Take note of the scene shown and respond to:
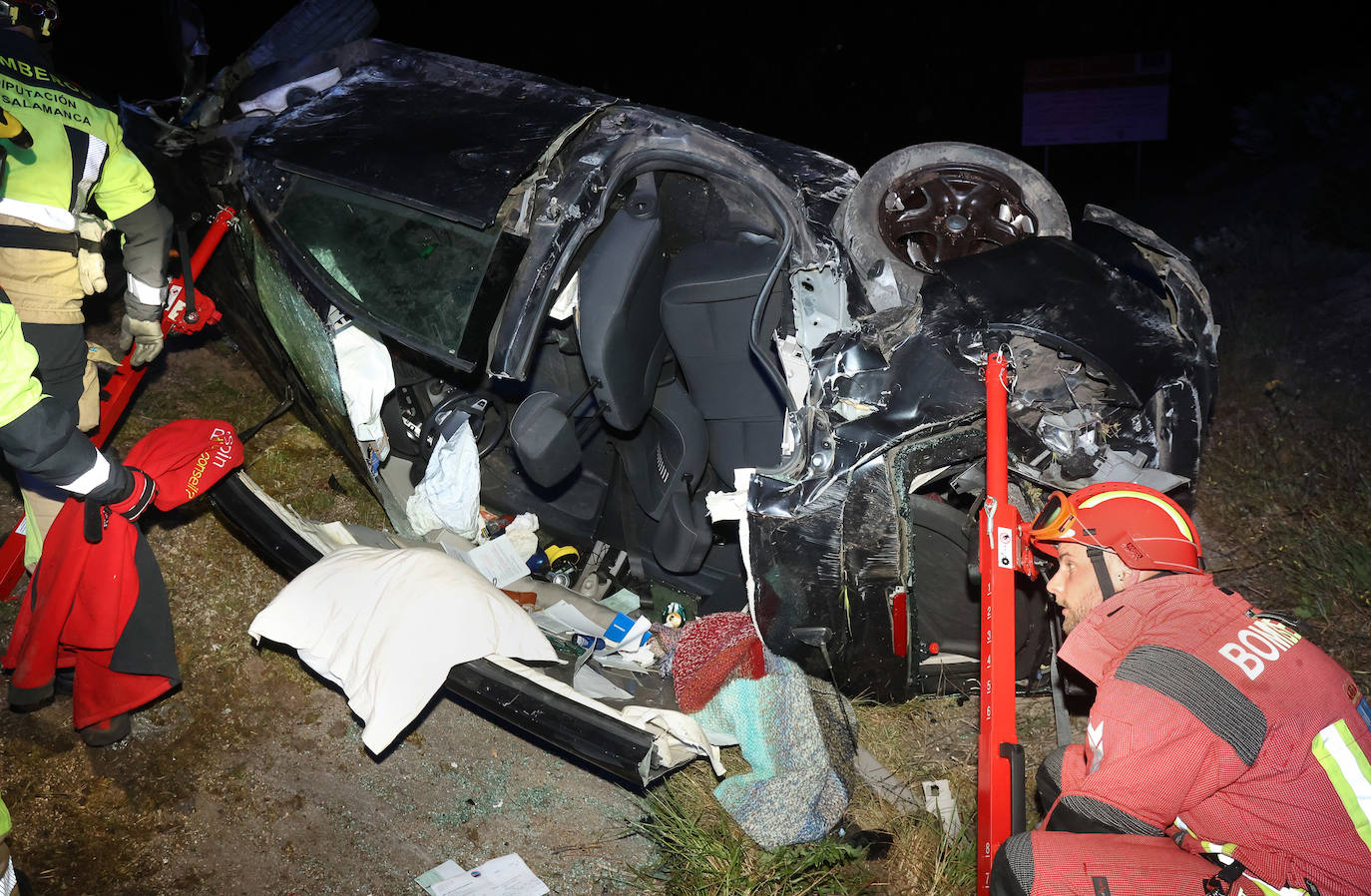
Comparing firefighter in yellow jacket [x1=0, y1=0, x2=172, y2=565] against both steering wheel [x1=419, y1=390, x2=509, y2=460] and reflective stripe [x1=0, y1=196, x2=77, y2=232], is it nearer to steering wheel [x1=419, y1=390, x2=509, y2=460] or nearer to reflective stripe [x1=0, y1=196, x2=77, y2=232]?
reflective stripe [x1=0, y1=196, x2=77, y2=232]

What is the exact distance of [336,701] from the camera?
12.1ft

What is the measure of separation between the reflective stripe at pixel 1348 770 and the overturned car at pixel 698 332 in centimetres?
88

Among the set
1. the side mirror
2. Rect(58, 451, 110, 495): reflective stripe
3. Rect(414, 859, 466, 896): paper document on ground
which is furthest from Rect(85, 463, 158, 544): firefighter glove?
Rect(414, 859, 466, 896): paper document on ground

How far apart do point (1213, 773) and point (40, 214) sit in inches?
147

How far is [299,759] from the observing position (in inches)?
137

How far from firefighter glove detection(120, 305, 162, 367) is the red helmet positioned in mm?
3207

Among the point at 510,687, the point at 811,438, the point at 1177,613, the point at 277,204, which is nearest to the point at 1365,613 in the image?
the point at 1177,613

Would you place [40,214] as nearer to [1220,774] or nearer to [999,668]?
[999,668]

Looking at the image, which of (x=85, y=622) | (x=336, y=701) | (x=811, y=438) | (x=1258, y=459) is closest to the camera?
(x=811, y=438)

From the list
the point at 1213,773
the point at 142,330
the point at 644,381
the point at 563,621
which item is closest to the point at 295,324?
the point at 142,330

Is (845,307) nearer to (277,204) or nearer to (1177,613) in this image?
(1177,613)

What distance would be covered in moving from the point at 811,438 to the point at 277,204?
1934mm

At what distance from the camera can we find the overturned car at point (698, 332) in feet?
9.18

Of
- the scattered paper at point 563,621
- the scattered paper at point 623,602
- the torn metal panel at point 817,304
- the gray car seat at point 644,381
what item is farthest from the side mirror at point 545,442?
the torn metal panel at point 817,304
